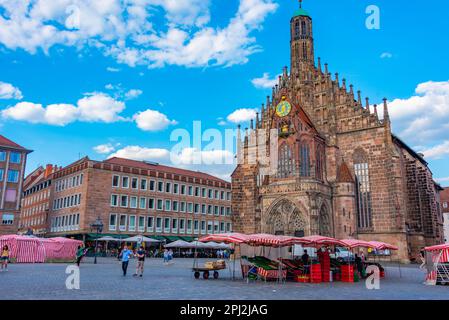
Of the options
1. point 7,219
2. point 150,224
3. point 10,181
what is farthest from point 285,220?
point 10,181

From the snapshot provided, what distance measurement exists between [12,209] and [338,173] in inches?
1694

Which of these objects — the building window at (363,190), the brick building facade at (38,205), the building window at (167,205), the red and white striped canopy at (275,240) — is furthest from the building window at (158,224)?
the red and white striped canopy at (275,240)

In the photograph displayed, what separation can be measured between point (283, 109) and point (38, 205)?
4793 cm

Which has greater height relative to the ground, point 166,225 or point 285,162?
point 285,162

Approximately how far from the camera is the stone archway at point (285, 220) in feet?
127

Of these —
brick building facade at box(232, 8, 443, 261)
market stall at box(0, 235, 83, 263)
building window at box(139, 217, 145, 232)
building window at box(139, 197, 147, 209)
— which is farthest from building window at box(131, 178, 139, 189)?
market stall at box(0, 235, 83, 263)

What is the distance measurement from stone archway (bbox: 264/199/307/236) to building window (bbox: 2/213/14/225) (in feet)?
118

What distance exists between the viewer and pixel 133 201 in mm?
59719

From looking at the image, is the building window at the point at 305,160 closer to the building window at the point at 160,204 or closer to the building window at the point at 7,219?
the building window at the point at 160,204

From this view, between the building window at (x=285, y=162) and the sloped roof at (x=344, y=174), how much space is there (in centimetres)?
455

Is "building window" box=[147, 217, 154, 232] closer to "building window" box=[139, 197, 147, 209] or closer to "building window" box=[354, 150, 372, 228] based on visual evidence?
"building window" box=[139, 197, 147, 209]

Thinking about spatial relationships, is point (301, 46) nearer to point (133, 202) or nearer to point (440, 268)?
point (133, 202)

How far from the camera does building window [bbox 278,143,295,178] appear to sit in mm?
41406
